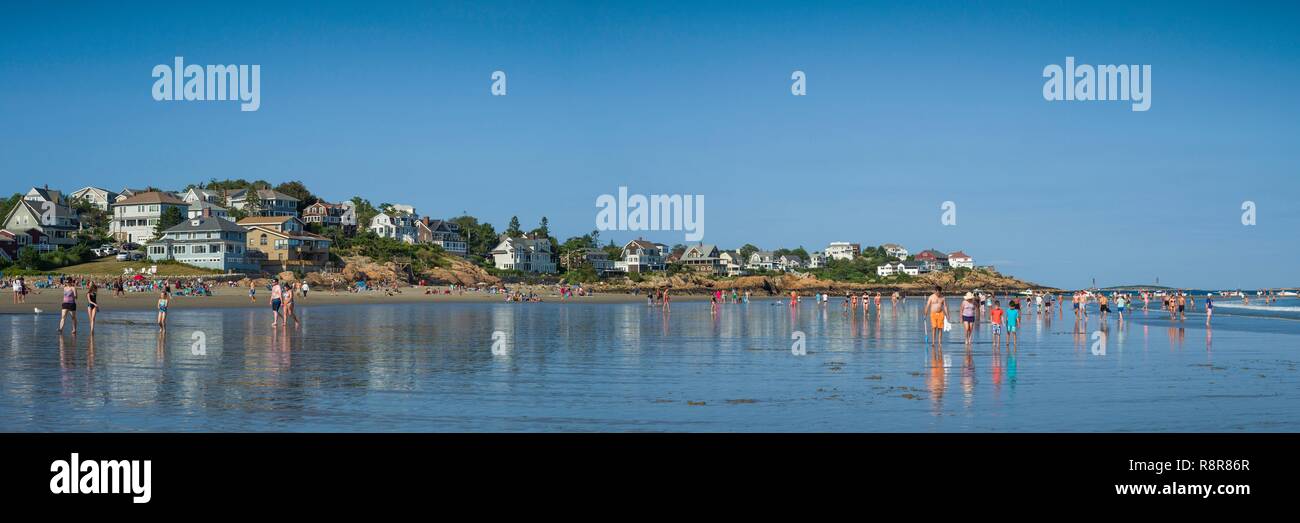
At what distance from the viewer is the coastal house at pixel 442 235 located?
126 meters

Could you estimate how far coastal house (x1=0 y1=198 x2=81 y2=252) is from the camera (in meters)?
92.4

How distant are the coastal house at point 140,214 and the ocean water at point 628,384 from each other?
83.9 metres

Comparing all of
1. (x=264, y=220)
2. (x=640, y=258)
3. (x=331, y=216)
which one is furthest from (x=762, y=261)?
(x=264, y=220)

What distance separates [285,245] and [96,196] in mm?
43275

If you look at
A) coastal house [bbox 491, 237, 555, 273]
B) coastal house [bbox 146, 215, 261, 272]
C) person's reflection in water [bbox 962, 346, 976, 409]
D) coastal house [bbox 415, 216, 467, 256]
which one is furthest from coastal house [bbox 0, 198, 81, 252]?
person's reflection in water [bbox 962, 346, 976, 409]

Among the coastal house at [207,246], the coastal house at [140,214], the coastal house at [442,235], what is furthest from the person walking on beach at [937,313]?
the coastal house at [442,235]

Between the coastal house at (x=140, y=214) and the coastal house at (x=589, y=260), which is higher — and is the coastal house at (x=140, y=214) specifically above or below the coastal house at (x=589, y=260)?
above

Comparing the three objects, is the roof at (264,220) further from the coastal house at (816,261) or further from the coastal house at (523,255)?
the coastal house at (816,261)

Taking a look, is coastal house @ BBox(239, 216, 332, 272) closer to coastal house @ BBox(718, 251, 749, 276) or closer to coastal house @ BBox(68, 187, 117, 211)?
coastal house @ BBox(68, 187, 117, 211)

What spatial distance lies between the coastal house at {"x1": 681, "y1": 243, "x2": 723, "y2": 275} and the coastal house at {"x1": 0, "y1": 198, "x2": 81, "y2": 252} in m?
95.2

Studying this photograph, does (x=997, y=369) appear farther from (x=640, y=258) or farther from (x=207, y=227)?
(x=640, y=258)

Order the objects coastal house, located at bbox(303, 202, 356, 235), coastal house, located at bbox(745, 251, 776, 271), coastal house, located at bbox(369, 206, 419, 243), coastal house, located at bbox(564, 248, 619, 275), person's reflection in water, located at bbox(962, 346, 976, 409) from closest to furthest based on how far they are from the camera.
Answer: person's reflection in water, located at bbox(962, 346, 976, 409) < coastal house, located at bbox(303, 202, 356, 235) < coastal house, located at bbox(369, 206, 419, 243) < coastal house, located at bbox(564, 248, 619, 275) < coastal house, located at bbox(745, 251, 776, 271)

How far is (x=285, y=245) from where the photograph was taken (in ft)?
309

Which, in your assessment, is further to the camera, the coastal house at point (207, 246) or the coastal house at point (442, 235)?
the coastal house at point (442, 235)
